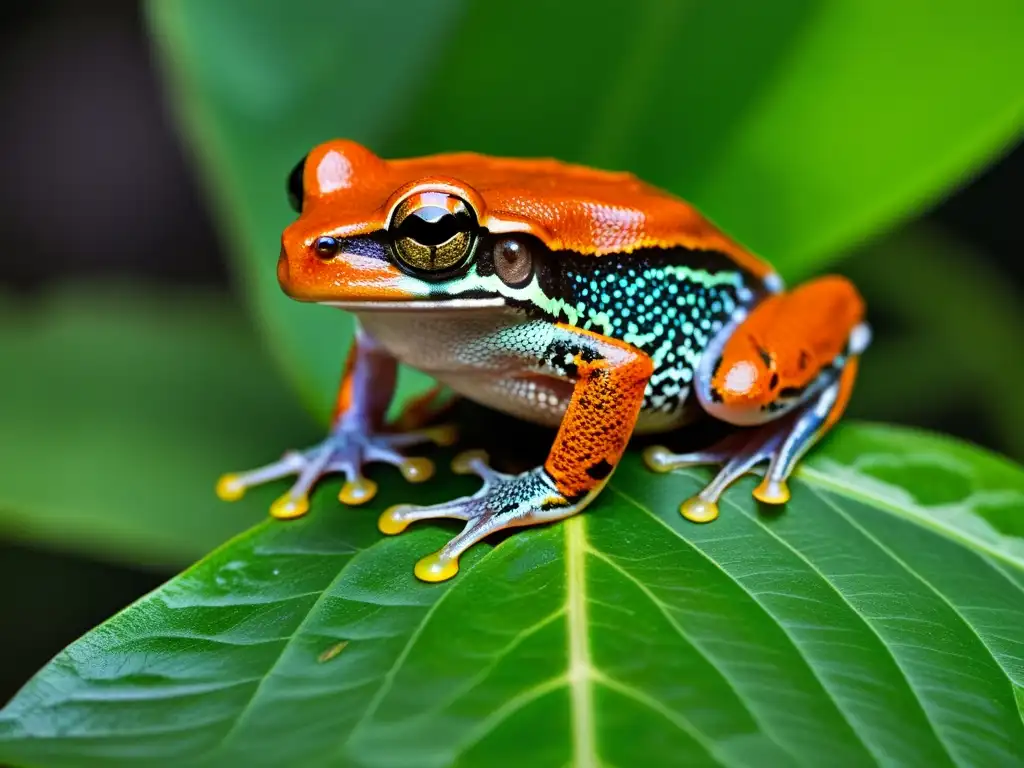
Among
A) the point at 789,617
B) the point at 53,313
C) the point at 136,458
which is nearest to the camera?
the point at 789,617

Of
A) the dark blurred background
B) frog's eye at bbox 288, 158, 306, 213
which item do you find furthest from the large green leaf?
the dark blurred background

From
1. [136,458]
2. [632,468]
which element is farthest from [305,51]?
[632,468]

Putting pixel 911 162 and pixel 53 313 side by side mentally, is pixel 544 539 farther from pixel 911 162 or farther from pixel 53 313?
pixel 53 313

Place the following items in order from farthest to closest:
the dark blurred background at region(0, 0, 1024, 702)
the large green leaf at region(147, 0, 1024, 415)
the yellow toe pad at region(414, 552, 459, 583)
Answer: the dark blurred background at region(0, 0, 1024, 702) → the large green leaf at region(147, 0, 1024, 415) → the yellow toe pad at region(414, 552, 459, 583)

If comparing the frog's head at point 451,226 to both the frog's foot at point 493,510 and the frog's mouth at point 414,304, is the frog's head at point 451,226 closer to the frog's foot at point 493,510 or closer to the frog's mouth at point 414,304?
the frog's mouth at point 414,304

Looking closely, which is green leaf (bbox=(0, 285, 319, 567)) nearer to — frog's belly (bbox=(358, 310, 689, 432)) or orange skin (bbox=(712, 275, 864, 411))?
frog's belly (bbox=(358, 310, 689, 432))

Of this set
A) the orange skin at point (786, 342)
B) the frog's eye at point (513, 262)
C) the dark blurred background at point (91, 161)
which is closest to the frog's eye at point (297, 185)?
the frog's eye at point (513, 262)
